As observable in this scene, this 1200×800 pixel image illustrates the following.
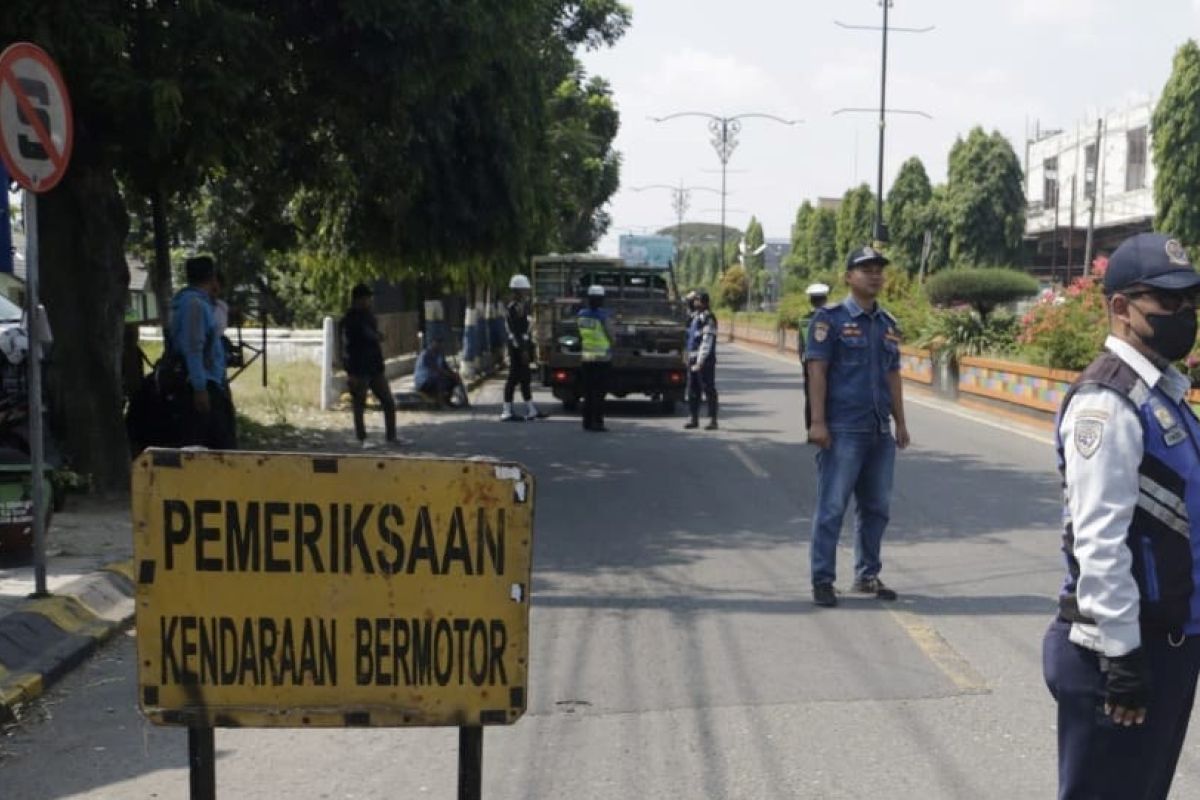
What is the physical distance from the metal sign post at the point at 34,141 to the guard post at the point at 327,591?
3728 millimetres

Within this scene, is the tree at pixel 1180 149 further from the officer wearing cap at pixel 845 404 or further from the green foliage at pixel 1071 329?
the officer wearing cap at pixel 845 404

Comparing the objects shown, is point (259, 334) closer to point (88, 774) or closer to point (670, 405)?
point (670, 405)

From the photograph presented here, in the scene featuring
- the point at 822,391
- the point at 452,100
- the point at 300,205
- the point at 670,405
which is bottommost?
the point at 670,405

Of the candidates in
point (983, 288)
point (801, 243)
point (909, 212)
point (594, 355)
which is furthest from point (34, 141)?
point (801, 243)

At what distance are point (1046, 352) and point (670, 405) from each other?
5.79m

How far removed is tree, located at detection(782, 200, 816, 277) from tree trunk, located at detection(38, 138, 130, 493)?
84.1m

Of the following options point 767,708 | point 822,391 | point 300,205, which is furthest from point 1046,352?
point 767,708

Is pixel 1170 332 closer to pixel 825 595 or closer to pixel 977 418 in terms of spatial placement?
pixel 825 595

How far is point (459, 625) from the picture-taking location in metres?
3.77

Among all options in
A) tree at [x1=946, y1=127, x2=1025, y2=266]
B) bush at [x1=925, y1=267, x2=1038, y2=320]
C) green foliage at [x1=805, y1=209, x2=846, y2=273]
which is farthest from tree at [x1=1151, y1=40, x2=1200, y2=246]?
green foliage at [x1=805, y1=209, x2=846, y2=273]

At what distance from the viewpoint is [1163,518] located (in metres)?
3.14

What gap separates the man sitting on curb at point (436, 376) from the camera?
2084cm

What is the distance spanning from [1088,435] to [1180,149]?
45700 millimetres

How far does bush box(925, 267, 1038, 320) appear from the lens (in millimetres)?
24281
